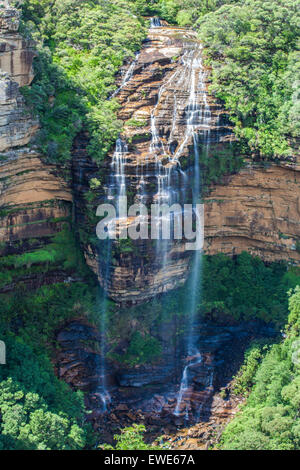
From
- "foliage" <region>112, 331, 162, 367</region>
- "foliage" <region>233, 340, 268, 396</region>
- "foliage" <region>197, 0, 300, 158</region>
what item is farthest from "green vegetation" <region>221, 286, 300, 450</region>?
"foliage" <region>197, 0, 300, 158</region>

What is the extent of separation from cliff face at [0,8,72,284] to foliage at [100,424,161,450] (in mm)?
8434

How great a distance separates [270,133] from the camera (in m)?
25.8

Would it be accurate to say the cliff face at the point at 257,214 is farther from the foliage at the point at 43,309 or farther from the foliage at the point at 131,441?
the foliage at the point at 131,441

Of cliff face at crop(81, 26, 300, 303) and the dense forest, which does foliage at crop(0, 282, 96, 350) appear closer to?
the dense forest

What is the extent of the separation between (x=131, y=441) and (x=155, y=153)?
446 inches

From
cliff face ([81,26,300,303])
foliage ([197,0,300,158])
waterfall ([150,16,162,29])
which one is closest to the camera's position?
cliff face ([81,26,300,303])

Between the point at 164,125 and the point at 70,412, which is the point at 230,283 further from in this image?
the point at 70,412

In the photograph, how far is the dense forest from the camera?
21375mm

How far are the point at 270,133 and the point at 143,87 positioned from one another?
5993 millimetres

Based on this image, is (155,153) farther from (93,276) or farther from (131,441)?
(131,441)

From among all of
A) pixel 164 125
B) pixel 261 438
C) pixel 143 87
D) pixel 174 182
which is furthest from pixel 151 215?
pixel 261 438

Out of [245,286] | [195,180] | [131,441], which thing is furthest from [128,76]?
[131,441]

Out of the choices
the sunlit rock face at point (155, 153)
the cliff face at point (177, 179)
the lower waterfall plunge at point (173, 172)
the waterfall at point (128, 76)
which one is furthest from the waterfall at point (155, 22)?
the lower waterfall plunge at point (173, 172)

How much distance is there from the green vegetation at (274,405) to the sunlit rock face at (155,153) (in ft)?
17.4
